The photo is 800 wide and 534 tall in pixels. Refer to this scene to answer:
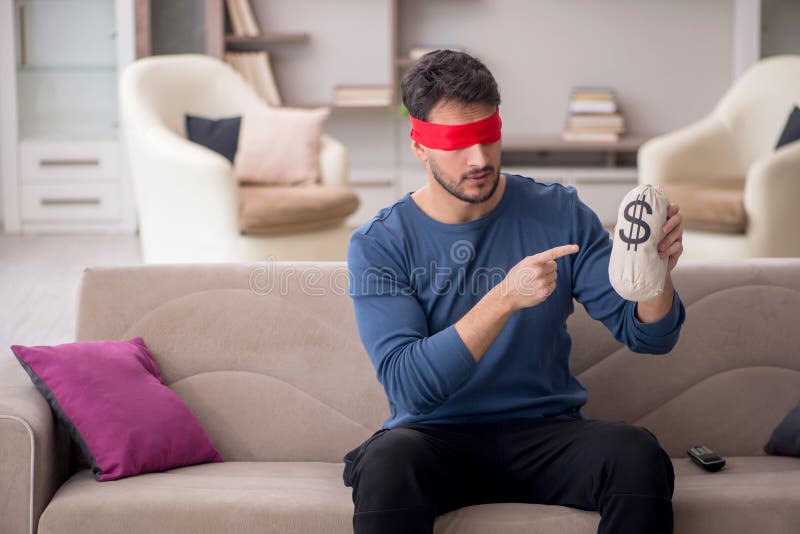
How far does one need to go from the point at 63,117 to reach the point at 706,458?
198 inches

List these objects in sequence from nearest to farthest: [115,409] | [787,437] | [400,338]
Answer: [400,338] < [115,409] < [787,437]

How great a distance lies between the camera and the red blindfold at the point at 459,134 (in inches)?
75.1

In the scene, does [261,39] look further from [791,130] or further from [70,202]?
[791,130]

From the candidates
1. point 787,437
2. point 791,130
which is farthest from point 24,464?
point 791,130

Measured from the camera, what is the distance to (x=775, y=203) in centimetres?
414

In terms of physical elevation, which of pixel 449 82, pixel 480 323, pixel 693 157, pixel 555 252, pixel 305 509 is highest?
pixel 449 82

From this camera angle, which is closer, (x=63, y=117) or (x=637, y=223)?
(x=637, y=223)

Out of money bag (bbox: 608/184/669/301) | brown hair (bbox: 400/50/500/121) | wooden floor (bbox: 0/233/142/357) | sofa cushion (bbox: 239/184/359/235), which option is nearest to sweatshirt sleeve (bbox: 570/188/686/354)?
money bag (bbox: 608/184/669/301)

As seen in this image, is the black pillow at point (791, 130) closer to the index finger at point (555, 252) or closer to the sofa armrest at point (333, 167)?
the sofa armrest at point (333, 167)

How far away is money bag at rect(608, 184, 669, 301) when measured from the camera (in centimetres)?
173

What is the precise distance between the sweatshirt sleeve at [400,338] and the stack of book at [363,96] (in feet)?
14.3

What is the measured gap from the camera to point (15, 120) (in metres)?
6.15

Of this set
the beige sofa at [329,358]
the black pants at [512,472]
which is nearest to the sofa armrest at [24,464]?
the beige sofa at [329,358]

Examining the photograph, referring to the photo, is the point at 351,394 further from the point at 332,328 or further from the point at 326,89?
the point at 326,89
